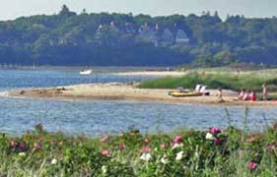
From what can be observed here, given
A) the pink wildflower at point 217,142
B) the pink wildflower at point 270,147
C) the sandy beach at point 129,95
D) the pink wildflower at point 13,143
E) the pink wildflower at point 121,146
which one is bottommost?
the sandy beach at point 129,95

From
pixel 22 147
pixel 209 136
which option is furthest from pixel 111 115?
pixel 209 136

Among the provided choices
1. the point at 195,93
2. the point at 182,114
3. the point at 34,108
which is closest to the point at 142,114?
the point at 182,114

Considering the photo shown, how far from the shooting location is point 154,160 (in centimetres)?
929

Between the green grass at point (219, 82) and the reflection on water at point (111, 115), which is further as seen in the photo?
the green grass at point (219, 82)

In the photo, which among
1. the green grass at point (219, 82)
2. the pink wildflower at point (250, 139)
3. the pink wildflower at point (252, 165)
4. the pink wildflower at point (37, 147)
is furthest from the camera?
the green grass at point (219, 82)

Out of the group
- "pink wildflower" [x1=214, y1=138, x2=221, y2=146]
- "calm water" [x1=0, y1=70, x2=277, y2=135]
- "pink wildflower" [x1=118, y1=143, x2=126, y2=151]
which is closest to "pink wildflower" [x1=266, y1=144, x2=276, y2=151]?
"pink wildflower" [x1=214, y1=138, x2=221, y2=146]

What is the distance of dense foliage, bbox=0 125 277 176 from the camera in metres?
9.12

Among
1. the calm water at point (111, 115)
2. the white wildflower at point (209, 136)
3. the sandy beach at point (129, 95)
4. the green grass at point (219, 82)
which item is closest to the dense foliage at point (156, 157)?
the white wildflower at point (209, 136)

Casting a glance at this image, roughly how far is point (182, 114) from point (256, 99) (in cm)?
1139

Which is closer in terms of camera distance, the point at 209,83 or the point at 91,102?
the point at 91,102

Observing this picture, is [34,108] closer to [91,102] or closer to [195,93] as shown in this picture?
[91,102]

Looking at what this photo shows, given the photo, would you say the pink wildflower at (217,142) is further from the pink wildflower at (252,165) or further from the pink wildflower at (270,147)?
the pink wildflower at (252,165)

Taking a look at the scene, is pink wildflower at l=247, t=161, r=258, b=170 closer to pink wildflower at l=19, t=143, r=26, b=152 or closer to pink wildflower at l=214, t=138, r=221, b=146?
pink wildflower at l=214, t=138, r=221, b=146

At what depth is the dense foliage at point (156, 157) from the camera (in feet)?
29.9
